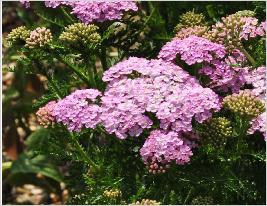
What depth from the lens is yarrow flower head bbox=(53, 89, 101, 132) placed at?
2879 millimetres

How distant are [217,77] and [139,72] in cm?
38

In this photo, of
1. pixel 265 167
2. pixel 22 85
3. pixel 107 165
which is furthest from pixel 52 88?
pixel 22 85

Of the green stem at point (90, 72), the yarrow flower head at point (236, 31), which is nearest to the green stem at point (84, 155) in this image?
the green stem at point (90, 72)

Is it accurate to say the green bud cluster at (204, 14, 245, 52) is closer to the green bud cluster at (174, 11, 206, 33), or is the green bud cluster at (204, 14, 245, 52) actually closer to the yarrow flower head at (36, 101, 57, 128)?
the green bud cluster at (174, 11, 206, 33)

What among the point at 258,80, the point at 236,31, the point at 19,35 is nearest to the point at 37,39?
the point at 19,35

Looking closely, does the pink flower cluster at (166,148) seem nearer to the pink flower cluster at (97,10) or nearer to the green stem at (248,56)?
the green stem at (248,56)

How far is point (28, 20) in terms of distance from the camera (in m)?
5.44

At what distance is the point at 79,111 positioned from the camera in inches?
115

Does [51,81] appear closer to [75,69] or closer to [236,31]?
[75,69]

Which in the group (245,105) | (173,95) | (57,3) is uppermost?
(57,3)

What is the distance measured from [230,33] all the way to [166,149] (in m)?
0.69

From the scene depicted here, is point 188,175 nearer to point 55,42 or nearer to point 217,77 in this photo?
point 217,77

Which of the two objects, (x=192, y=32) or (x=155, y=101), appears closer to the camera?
(x=155, y=101)

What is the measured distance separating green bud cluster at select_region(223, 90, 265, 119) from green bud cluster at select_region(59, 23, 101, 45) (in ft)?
2.24
